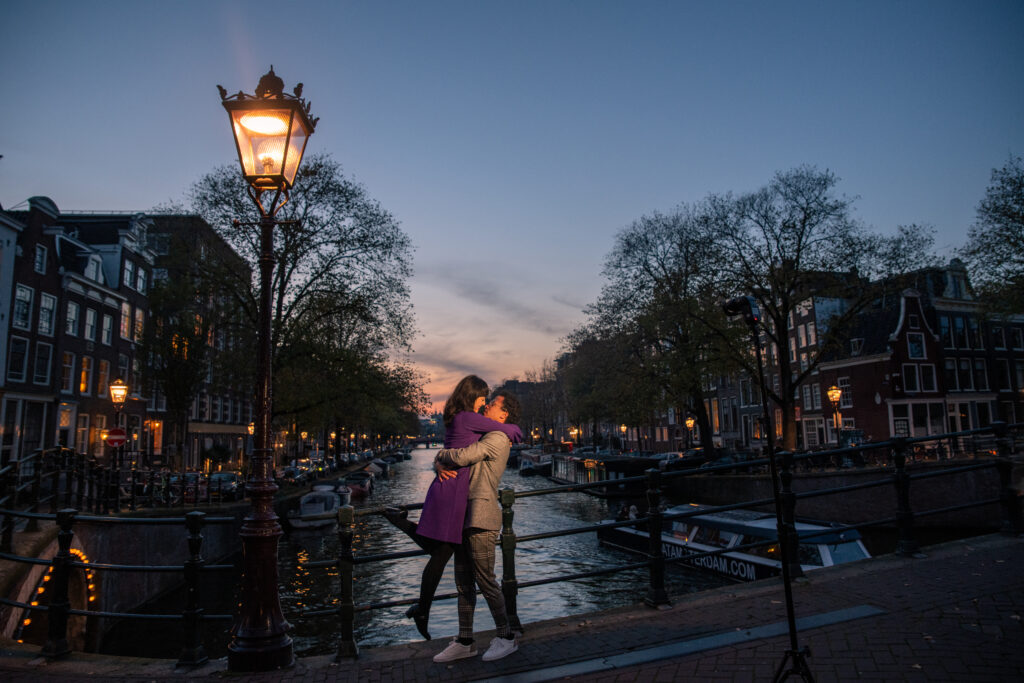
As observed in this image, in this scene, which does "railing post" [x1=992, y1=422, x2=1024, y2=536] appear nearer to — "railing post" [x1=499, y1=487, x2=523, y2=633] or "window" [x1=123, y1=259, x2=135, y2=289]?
"railing post" [x1=499, y1=487, x2=523, y2=633]

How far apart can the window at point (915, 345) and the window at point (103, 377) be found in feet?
166

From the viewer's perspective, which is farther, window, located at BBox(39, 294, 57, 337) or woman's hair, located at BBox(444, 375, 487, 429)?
window, located at BBox(39, 294, 57, 337)

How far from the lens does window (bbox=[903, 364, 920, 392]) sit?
146 ft

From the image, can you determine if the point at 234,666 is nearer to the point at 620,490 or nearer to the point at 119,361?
the point at 620,490

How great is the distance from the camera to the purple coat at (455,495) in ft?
15.8

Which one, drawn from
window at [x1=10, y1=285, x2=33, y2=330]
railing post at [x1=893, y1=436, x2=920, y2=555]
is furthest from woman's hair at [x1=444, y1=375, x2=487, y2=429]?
window at [x1=10, y1=285, x2=33, y2=330]

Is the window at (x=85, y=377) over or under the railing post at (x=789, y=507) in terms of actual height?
over

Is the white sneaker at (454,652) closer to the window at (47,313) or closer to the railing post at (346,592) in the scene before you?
the railing post at (346,592)

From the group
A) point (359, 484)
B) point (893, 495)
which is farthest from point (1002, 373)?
point (359, 484)

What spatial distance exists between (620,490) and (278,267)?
24.6 m

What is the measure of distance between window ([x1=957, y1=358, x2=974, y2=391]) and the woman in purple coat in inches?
2038

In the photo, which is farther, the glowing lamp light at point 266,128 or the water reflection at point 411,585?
the water reflection at point 411,585

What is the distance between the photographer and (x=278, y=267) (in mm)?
27750

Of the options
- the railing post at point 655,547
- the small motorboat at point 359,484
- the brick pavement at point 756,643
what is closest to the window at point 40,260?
the small motorboat at point 359,484
